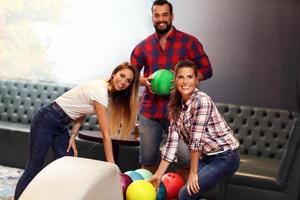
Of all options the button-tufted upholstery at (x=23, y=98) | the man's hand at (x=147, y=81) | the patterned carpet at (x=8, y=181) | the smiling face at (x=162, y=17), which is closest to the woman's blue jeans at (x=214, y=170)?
the man's hand at (x=147, y=81)

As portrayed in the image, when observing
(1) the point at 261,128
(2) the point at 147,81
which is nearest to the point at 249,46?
(1) the point at 261,128

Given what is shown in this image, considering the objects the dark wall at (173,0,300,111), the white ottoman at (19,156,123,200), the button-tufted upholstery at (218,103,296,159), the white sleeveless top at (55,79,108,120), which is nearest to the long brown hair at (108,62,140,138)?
the white sleeveless top at (55,79,108,120)

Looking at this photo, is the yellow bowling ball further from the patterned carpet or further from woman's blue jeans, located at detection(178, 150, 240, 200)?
the patterned carpet

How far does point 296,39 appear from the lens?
21.1ft

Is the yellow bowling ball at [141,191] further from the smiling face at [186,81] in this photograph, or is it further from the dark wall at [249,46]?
the dark wall at [249,46]

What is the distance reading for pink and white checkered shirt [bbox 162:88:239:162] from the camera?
3.82 meters

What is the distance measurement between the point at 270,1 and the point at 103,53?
2308mm

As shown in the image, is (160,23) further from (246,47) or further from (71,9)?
(71,9)

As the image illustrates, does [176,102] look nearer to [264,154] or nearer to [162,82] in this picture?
[162,82]

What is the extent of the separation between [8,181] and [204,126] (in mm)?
3150

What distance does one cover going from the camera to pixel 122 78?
437 cm

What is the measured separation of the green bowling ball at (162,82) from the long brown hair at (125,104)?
0.20 m

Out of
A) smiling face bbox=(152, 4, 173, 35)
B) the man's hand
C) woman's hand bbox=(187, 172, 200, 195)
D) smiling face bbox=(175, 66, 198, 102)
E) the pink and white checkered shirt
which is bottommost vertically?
woman's hand bbox=(187, 172, 200, 195)

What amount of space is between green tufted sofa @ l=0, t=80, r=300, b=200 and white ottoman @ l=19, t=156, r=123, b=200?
2.44 metres
